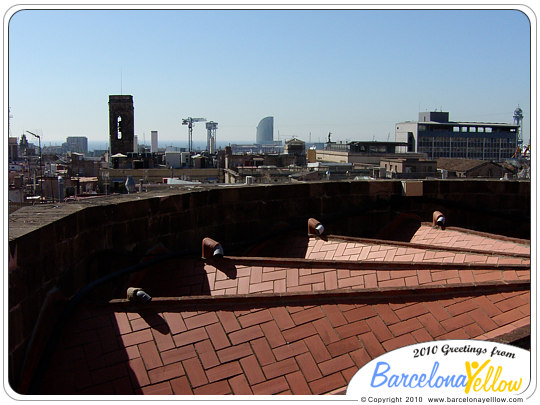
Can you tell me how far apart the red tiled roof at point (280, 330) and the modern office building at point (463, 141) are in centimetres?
8597

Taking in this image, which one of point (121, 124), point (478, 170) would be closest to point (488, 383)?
point (478, 170)

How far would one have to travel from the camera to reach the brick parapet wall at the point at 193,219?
4.08 m

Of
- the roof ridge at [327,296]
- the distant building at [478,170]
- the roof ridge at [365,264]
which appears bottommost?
the roof ridge at [327,296]

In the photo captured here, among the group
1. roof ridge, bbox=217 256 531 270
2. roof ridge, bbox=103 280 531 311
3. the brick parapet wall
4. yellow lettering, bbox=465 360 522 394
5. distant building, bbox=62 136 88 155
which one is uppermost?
distant building, bbox=62 136 88 155

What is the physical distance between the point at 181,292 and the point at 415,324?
1.98 m

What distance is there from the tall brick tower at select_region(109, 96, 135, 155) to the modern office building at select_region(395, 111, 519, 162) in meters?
40.1

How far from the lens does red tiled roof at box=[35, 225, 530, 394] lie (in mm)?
3818

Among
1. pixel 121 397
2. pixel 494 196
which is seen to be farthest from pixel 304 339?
pixel 494 196

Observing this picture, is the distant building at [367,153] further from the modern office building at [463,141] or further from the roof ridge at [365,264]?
the roof ridge at [365,264]

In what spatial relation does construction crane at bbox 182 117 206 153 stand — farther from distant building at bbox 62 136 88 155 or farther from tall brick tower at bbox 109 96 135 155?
distant building at bbox 62 136 88 155

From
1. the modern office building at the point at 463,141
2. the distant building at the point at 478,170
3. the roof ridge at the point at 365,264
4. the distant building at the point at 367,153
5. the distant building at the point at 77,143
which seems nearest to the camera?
the roof ridge at the point at 365,264

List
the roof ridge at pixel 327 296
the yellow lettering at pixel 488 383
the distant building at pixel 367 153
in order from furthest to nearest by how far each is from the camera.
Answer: the distant building at pixel 367 153, the roof ridge at pixel 327 296, the yellow lettering at pixel 488 383

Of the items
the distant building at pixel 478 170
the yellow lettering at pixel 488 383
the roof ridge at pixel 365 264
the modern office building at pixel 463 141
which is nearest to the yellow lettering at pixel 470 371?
the yellow lettering at pixel 488 383

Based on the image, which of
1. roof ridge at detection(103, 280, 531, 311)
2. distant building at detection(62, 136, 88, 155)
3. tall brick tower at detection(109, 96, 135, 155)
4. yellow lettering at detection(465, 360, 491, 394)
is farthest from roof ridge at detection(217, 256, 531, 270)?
distant building at detection(62, 136, 88, 155)
